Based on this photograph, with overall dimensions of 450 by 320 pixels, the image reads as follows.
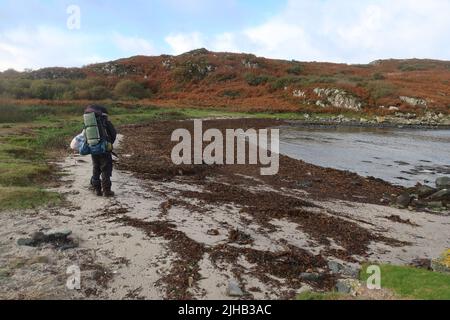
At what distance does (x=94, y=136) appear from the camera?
10.9m

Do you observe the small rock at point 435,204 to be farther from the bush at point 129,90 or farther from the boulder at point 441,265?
the bush at point 129,90

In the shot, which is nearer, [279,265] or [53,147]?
[279,265]

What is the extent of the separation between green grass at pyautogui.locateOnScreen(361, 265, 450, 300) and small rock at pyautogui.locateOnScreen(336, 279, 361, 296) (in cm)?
41

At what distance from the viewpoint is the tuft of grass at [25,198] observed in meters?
10.3

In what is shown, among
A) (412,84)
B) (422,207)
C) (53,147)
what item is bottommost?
(422,207)

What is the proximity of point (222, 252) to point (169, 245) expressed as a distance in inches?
39.6

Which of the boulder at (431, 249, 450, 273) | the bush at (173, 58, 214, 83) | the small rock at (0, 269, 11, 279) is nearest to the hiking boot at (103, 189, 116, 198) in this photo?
the small rock at (0, 269, 11, 279)

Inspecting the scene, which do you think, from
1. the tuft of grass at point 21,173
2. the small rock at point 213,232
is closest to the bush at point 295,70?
the tuft of grass at point 21,173

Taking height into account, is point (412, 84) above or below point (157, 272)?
above

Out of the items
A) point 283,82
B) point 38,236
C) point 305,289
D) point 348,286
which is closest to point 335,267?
point 348,286

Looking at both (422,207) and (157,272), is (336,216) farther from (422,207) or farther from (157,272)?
(157,272)

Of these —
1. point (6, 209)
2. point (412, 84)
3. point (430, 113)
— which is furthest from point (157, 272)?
point (412, 84)

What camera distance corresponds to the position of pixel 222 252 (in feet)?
27.2

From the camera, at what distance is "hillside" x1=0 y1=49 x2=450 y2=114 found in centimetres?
6294
